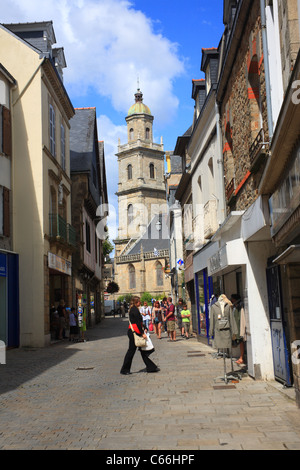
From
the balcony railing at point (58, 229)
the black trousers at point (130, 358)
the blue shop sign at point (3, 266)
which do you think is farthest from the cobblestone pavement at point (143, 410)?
the balcony railing at point (58, 229)

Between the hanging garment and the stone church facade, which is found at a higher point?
the stone church facade

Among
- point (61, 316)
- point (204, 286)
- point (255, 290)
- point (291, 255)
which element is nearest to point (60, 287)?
point (61, 316)

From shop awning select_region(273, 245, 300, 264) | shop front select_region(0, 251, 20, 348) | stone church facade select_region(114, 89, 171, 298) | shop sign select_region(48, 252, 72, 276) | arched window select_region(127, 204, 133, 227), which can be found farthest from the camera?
arched window select_region(127, 204, 133, 227)

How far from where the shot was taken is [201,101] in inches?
Result: 765

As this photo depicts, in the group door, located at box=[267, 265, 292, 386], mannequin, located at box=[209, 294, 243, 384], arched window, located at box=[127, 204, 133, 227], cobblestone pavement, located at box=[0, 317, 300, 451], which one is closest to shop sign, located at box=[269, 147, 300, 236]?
door, located at box=[267, 265, 292, 386]

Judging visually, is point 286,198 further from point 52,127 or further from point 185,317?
point 52,127

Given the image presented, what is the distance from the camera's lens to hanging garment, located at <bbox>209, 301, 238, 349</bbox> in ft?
32.2

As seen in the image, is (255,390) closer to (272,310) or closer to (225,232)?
(272,310)

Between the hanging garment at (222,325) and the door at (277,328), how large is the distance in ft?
2.41

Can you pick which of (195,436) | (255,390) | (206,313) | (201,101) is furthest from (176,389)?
(201,101)

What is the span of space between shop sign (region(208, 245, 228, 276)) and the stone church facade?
6509 centimetres

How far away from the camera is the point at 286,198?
254 inches

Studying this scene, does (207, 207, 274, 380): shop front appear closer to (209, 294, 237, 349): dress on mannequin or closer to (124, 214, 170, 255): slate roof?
(209, 294, 237, 349): dress on mannequin
